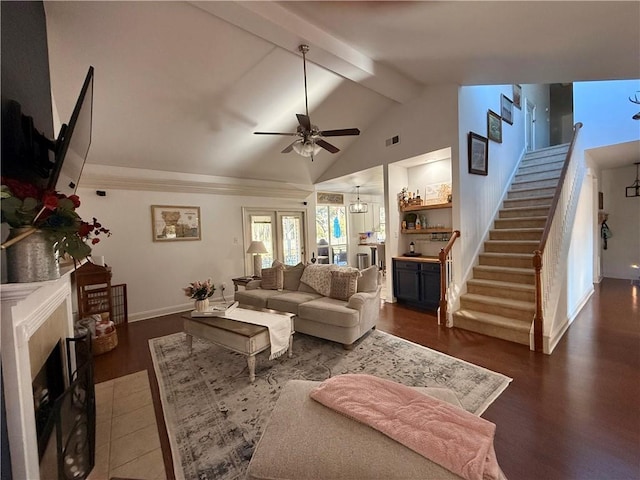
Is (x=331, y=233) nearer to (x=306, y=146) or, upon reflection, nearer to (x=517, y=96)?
(x=306, y=146)

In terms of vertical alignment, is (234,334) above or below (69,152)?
below

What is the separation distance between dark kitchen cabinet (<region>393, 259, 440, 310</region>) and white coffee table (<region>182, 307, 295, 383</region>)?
256 cm

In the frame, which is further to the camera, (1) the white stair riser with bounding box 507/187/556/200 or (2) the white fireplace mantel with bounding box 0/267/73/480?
(1) the white stair riser with bounding box 507/187/556/200

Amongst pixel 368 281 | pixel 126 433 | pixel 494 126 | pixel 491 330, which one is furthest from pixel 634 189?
pixel 126 433

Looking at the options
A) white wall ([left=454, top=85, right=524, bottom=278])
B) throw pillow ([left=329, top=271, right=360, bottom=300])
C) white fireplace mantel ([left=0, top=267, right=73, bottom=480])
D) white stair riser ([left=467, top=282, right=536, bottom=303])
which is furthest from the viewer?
white wall ([left=454, top=85, right=524, bottom=278])

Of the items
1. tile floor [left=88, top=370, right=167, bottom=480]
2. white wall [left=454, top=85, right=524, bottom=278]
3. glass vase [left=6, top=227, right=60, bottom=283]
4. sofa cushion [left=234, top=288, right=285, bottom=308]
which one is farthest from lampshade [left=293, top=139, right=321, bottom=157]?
tile floor [left=88, top=370, right=167, bottom=480]

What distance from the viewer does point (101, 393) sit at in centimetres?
245

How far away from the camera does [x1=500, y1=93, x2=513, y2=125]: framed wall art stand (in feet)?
16.1

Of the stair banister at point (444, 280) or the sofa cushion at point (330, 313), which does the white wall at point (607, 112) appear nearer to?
the stair banister at point (444, 280)

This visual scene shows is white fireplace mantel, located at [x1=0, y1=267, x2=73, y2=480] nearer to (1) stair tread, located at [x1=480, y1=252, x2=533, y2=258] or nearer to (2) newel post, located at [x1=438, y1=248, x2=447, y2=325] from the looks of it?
(2) newel post, located at [x1=438, y1=248, x2=447, y2=325]

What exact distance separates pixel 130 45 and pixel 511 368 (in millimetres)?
4886

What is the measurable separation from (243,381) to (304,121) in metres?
2.72

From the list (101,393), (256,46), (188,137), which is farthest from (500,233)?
(101,393)

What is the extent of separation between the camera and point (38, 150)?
5.36 feet
